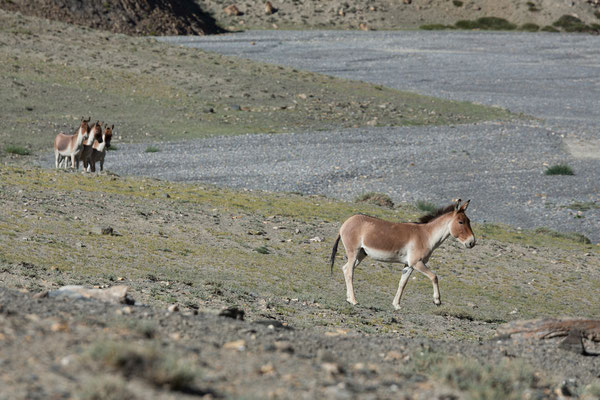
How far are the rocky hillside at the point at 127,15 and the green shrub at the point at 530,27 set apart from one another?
Answer: 35.6m

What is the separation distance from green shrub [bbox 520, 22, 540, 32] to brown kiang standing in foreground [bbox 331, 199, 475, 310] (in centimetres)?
8252

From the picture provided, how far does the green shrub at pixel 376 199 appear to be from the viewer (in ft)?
88.5

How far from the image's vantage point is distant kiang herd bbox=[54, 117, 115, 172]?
89.0 feet

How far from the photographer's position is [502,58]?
7294 centimetres

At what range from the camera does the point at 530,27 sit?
92062mm

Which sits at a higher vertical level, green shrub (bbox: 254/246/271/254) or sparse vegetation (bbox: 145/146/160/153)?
green shrub (bbox: 254/246/271/254)

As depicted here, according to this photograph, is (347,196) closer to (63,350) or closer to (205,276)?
(205,276)

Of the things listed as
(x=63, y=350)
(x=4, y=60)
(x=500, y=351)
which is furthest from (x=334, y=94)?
(x=63, y=350)

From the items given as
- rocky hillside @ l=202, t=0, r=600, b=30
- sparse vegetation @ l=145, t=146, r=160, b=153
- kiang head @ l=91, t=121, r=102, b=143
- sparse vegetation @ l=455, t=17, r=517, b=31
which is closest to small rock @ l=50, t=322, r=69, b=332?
kiang head @ l=91, t=121, r=102, b=143

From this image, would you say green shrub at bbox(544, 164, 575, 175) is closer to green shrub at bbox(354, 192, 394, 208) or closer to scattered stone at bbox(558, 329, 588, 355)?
green shrub at bbox(354, 192, 394, 208)

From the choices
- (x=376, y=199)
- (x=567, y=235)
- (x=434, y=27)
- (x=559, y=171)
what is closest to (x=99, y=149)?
(x=376, y=199)

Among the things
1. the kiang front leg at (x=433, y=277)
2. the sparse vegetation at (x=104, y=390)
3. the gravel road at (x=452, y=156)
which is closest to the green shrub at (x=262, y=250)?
the kiang front leg at (x=433, y=277)

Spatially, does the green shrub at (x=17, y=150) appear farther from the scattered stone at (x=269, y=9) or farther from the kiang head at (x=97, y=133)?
the scattered stone at (x=269, y=9)

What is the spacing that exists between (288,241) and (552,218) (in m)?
12.0
